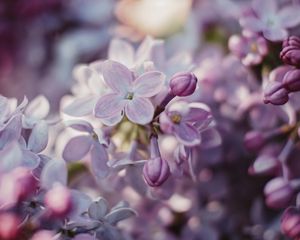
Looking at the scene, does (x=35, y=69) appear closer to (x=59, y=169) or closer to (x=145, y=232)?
(x=145, y=232)

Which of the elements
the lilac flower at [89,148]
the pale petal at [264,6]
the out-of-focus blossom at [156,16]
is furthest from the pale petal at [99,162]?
the out-of-focus blossom at [156,16]

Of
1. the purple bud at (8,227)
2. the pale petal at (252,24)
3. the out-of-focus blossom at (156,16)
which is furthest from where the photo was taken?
the out-of-focus blossom at (156,16)

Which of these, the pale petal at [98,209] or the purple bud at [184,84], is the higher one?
the purple bud at [184,84]

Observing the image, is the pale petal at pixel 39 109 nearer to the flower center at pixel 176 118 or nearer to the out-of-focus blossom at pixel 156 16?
the flower center at pixel 176 118

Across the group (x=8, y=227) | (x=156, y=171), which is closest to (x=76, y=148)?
(x=156, y=171)

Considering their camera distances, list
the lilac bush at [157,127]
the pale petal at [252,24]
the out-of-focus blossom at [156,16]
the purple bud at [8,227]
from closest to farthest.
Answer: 1. the purple bud at [8,227]
2. the lilac bush at [157,127]
3. the pale petal at [252,24]
4. the out-of-focus blossom at [156,16]

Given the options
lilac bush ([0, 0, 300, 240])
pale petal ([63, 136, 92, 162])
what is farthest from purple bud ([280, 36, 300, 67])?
pale petal ([63, 136, 92, 162])

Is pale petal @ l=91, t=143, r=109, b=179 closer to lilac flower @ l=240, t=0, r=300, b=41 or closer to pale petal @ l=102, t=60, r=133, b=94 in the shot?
pale petal @ l=102, t=60, r=133, b=94

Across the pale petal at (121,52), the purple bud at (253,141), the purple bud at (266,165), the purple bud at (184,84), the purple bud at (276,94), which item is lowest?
the purple bud at (266,165)

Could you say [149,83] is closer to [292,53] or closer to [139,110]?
[139,110]

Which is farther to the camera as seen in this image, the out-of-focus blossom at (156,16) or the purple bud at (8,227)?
the out-of-focus blossom at (156,16)
